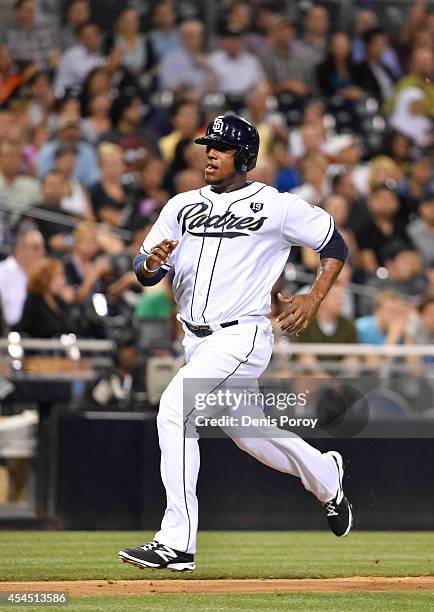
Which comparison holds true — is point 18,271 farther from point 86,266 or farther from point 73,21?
point 73,21

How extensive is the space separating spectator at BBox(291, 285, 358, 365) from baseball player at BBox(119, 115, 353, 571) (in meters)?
3.97

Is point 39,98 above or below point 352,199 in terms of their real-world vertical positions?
above

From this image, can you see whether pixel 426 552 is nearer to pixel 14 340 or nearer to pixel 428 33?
pixel 14 340

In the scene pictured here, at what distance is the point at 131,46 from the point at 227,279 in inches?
372

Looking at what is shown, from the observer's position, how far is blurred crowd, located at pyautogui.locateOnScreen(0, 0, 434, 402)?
11305 millimetres

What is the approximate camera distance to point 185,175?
13.1 meters

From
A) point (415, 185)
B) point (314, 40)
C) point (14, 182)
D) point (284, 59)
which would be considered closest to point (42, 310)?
point (14, 182)

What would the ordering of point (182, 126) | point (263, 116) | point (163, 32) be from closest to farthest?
point (182, 126) < point (263, 116) < point (163, 32)

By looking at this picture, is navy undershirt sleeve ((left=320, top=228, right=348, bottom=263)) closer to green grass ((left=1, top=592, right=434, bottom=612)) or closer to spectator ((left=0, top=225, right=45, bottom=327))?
green grass ((left=1, top=592, right=434, bottom=612))

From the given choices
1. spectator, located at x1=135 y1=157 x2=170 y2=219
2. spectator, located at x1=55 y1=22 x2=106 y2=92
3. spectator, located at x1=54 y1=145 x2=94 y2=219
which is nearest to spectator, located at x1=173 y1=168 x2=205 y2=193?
spectator, located at x1=135 y1=157 x2=170 y2=219

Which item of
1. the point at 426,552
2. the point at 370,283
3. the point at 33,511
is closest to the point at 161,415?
the point at 426,552

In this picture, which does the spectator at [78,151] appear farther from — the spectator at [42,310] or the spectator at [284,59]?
the spectator at [284,59]

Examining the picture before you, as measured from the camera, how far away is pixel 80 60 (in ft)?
49.5

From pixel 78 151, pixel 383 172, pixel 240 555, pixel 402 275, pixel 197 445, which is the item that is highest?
pixel 383 172
